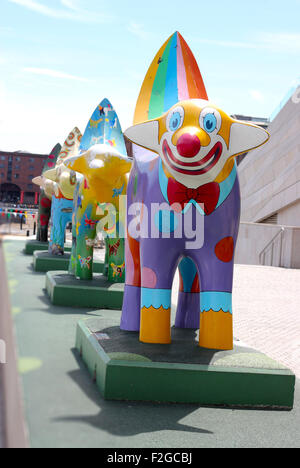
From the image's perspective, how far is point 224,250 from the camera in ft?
11.9

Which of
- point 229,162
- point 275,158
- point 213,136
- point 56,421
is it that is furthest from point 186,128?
point 275,158

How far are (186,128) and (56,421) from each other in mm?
2104

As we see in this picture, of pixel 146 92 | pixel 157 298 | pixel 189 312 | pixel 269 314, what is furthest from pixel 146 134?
pixel 269 314

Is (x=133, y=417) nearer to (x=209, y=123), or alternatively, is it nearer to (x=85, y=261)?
(x=209, y=123)

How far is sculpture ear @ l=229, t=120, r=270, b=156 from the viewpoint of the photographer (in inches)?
135

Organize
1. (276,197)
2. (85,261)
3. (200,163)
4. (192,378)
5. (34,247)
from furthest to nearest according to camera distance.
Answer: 1. (276,197)
2. (34,247)
3. (85,261)
4. (200,163)
5. (192,378)

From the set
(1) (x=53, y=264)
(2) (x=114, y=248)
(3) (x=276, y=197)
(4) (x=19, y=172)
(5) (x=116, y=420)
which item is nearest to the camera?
(5) (x=116, y=420)

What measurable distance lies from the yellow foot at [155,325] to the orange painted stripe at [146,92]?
184cm

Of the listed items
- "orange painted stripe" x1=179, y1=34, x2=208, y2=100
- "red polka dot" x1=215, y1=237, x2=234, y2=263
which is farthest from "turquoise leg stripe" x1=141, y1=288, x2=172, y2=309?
"orange painted stripe" x1=179, y1=34, x2=208, y2=100

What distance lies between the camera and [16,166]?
175ft

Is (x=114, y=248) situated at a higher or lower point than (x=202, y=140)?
lower

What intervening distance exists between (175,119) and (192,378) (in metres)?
1.86
